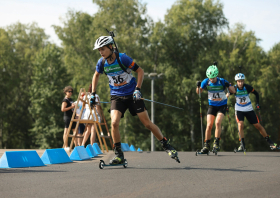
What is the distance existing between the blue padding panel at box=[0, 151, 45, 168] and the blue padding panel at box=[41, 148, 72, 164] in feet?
1.53

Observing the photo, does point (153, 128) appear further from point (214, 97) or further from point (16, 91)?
point (16, 91)

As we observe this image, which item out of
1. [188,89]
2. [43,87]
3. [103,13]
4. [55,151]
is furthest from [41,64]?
[55,151]

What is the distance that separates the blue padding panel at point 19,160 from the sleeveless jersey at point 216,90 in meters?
5.31

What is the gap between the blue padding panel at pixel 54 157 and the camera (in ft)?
25.9

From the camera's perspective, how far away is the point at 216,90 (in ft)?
35.8

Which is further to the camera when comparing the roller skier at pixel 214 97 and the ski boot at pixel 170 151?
the roller skier at pixel 214 97

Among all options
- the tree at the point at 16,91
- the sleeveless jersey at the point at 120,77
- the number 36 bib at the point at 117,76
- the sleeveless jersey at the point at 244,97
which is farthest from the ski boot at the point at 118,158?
the tree at the point at 16,91

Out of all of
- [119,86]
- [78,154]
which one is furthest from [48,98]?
[119,86]

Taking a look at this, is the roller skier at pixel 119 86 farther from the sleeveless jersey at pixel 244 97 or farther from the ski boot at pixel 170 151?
the sleeveless jersey at pixel 244 97

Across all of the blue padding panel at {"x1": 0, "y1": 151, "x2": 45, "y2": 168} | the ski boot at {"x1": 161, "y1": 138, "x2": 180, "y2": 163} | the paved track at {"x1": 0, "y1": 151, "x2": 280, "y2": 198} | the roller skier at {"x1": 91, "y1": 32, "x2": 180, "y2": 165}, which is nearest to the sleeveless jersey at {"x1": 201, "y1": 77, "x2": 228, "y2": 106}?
the ski boot at {"x1": 161, "y1": 138, "x2": 180, "y2": 163}

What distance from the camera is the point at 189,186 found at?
4.68 m

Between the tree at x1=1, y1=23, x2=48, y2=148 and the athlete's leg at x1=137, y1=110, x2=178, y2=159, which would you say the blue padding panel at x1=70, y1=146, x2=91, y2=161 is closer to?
the athlete's leg at x1=137, y1=110, x2=178, y2=159

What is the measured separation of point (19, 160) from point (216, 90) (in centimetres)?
588

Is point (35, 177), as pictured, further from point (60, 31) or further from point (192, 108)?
point (60, 31)
